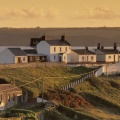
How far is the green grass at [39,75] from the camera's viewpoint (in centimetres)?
6531

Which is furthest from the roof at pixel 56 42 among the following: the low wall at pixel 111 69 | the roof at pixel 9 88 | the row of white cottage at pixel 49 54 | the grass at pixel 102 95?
the roof at pixel 9 88

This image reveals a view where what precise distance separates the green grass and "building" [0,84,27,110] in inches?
62.6

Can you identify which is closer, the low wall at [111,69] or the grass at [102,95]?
the grass at [102,95]

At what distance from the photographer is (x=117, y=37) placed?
168 m

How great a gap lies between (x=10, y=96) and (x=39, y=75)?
13.1m

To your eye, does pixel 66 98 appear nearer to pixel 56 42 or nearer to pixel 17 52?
pixel 17 52

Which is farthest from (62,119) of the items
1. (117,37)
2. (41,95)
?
(117,37)

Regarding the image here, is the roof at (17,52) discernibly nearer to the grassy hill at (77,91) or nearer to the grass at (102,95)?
the grassy hill at (77,91)

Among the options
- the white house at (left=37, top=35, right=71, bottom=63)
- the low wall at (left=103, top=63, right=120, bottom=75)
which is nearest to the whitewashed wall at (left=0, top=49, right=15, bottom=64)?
the white house at (left=37, top=35, right=71, bottom=63)

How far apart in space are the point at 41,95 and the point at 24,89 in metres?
2.77

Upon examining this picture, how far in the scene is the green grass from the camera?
6531 centimetres

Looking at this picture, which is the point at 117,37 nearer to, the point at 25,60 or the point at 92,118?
the point at 25,60

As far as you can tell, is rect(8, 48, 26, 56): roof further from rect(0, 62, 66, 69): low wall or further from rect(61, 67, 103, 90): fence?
rect(61, 67, 103, 90): fence

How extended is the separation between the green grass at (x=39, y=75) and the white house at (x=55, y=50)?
4.28 meters
